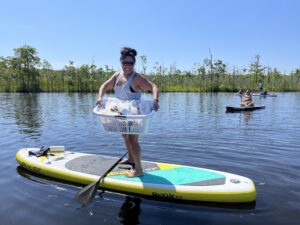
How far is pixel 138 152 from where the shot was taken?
209 inches

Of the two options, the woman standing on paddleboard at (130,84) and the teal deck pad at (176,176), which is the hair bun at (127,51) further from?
the teal deck pad at (176,176)

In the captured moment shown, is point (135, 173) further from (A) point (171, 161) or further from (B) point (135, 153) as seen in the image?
(A) point (171, 161)

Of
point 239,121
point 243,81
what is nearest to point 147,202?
point 239,121

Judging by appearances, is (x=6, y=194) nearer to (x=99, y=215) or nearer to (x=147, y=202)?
(x=99, y=215)

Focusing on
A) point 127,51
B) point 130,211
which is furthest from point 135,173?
point 127,51

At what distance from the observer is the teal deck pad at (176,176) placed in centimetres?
536

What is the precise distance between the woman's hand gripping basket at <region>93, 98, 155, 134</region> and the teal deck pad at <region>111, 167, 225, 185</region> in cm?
99

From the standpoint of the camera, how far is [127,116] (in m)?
4.86

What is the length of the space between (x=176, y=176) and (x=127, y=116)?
153cm

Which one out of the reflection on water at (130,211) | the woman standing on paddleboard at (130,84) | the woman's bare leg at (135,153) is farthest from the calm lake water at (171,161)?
the woman standing on paddleboard at (130,84)

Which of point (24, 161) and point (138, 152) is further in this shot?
point (24, 161)

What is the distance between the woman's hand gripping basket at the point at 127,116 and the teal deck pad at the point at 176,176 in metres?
0.99

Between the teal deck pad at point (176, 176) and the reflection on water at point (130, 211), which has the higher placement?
the teal deck pad at point (176, 176)

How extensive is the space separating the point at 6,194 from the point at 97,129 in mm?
7962
